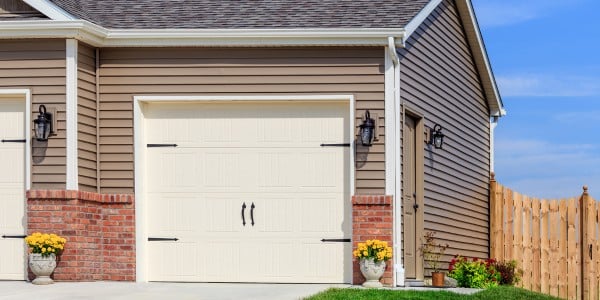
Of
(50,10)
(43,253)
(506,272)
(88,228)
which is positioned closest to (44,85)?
(50,10)

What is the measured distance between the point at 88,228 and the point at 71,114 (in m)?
1.47

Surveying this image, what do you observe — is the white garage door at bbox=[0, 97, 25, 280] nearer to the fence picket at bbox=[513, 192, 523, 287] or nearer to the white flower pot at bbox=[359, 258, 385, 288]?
the white flower pot at bbox=[359, 258, 385, 288]

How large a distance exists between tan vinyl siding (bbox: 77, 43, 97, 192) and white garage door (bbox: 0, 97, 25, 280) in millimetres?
815

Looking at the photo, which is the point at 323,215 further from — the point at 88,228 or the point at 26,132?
the point at 26,132

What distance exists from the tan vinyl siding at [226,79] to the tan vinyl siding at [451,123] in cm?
82

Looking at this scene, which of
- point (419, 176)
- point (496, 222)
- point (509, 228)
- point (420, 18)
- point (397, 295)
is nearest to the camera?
point (397, 295)

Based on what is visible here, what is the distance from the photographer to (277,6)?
52.3ft

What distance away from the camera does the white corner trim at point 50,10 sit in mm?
Result: 14438

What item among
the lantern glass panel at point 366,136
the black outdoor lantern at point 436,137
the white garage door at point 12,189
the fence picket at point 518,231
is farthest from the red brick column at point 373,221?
the fence picket at point 518,231

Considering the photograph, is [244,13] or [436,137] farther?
[436,137]

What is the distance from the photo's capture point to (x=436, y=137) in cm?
1745

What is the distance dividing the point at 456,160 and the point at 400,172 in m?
4.32

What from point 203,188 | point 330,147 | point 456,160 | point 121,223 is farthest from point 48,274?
point 456,160

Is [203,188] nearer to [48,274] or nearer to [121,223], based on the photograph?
[121,223]
